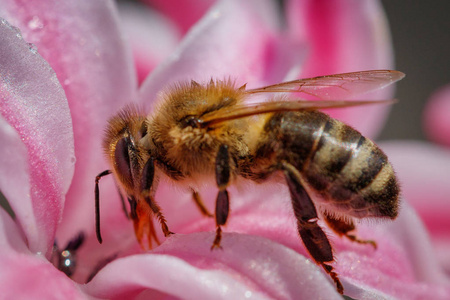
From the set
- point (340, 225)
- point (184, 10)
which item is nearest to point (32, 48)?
point (340, 225)

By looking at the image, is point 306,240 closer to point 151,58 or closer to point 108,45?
point 108,45

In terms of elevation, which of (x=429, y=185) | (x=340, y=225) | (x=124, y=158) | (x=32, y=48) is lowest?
(x=429, y=185)

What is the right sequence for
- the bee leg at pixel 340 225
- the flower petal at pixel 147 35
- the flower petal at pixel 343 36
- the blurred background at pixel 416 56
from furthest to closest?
1. the blurred background at pixel 416 56
2. the flower petal at pixel 147 35
3. the flower petal at pixel 343 36
4. the bee leg at pixel 340 225

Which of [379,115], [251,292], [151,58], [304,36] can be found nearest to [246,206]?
[251,292]

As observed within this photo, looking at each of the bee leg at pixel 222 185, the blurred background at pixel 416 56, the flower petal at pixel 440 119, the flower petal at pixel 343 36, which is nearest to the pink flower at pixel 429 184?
the flower petal at pixel 440 119

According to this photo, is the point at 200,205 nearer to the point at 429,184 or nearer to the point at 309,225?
the point at 309,225

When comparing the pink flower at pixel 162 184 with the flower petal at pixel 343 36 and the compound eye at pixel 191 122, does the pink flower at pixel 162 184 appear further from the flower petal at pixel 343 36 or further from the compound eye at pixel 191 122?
the compound eye at pixel 191 122

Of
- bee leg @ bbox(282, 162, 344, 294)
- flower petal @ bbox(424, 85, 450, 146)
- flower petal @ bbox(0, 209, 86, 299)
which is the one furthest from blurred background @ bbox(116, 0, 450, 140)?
flower petal @ bbox(0, 209, 86, 299)

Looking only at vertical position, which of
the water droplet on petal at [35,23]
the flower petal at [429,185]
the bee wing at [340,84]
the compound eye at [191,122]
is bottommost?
the flower petal at [429,185]
